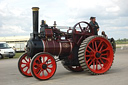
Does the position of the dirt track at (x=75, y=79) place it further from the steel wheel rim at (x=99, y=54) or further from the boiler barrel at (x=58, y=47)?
the boiler barrel at (x=58, y=47)

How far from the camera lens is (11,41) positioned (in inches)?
1620

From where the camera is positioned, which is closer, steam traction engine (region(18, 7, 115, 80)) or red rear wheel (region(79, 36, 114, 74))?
steam traction engine (region(18, 7, 115, 80))

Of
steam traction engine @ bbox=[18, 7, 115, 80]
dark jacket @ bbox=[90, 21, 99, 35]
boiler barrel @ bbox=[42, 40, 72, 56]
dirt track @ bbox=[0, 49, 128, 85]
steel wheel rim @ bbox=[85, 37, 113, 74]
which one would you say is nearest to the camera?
dirt track @ bbox=[0, 49, 128, 85]

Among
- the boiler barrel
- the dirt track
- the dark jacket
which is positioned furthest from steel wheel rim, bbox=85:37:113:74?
the boiler barrel

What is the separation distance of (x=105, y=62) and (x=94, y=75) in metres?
0.98

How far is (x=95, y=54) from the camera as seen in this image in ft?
26.6

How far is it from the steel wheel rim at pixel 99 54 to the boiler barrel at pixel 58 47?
0.74m

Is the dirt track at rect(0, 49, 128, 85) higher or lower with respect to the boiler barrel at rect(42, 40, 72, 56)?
lower

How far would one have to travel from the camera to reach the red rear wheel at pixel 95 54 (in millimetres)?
7684

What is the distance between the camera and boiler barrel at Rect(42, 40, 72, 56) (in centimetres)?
768

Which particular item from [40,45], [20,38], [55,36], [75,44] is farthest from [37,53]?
[20,38]

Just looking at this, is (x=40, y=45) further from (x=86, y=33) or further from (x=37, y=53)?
(x=86, y=33)

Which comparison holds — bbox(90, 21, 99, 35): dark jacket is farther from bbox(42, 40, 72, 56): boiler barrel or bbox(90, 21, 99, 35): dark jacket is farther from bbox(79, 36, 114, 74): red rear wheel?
bbox(42, 40, 72, 56): boiler barrel

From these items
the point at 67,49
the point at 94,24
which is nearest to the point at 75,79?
the point at 67,49
